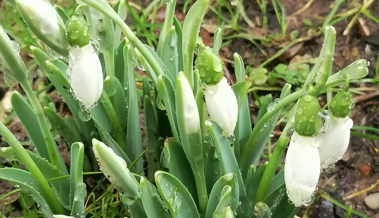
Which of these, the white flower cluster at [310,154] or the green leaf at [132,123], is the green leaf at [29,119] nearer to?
the green leaf at [132,123]

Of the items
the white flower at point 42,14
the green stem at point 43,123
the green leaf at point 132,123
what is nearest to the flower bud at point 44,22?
the white flower at point 42,14

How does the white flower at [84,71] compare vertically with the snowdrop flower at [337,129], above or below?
above

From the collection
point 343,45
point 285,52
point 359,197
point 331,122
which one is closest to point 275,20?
point 285,52

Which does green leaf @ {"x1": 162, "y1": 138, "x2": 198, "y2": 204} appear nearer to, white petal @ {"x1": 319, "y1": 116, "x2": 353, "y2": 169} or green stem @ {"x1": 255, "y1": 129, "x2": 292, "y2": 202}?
green stem @ {"x1": 255, "y1": 129, "x2": 292, "y2": 202}

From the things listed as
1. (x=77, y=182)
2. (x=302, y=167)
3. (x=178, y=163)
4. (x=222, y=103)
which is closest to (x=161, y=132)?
(x=178, y=163)

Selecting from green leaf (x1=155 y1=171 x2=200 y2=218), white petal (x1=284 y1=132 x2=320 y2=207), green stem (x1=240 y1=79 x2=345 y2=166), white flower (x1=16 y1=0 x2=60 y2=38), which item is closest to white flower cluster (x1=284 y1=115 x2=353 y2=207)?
white petal (x1=284 y1=132 x2=320 y2=207)

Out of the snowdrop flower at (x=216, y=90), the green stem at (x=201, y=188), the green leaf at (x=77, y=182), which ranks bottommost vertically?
the green stem at (x=201, y=188)

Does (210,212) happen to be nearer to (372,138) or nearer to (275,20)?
(372,138)
